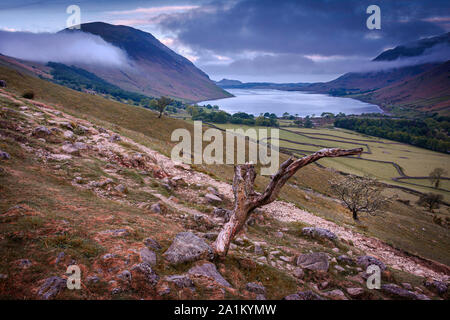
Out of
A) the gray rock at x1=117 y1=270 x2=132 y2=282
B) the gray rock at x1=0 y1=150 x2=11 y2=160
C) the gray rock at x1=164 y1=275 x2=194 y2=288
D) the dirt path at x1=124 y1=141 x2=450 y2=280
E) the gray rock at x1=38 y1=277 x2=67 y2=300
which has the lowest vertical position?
the dirt path at x1=124 y1=141 x2=450 y2=280

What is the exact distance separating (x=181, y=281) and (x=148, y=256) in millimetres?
1608

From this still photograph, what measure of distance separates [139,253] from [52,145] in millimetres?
14437

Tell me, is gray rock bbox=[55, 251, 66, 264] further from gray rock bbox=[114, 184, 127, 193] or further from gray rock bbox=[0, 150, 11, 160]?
gray rock bbox=[0, 150, 11, 160]

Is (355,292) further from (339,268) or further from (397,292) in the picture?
(339,268)

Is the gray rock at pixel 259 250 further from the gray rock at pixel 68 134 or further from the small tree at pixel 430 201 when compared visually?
the small tree at pixel 430 201

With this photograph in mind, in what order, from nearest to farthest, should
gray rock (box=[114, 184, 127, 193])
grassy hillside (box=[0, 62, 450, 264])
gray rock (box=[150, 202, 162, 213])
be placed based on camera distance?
1. gray rock (box=[150, 202, 162, 213])
2. gray rock (box=[114, 184, 127, 193])
3. grassy hillside (box=[0, 62, 450, 264])

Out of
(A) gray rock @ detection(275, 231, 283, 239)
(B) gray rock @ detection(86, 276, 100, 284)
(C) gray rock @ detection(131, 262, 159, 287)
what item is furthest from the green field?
(B) gray rock @ detection(86, 276, 100, 284)

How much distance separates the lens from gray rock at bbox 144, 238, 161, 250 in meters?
7.95

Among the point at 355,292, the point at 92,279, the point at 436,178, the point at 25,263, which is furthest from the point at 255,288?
the point at 436,178

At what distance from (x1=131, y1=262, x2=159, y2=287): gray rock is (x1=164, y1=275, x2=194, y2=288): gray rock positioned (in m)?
0.34

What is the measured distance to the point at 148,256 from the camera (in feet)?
23.7

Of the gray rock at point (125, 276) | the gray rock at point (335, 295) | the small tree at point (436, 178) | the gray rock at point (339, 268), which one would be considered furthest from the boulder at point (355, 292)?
the small tree at point (436, 178)

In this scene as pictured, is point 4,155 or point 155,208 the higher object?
point 4,155
